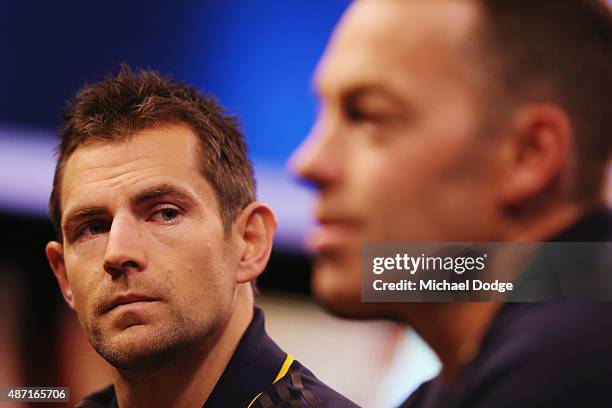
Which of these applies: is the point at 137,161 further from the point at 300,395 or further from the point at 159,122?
the point at 300,395

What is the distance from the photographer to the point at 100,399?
193 cm

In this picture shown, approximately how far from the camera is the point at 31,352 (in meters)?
2.19

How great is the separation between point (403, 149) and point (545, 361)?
1.00ft

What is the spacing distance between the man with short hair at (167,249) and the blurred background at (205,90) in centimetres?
23

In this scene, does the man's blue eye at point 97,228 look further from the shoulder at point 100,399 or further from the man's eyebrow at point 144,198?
the shoulder at point 100,399

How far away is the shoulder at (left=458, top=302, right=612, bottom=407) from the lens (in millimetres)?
860

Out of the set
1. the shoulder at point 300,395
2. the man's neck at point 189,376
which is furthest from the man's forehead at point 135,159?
the shoulder at point 300,395

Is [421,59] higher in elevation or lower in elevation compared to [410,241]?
higher

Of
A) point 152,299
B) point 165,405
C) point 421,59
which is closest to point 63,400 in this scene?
point 165,405

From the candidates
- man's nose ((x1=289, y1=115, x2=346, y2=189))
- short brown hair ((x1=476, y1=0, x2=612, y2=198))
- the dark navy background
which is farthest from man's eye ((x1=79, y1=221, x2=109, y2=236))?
short brown hair ((x1=476, y1=0, x2=612, y2=198))

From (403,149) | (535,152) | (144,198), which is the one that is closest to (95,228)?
(144,198)

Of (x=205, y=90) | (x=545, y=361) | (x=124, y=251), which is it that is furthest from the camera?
(x=205, y=90)

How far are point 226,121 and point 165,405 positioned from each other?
0.64 m

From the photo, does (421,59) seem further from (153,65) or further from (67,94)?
(67,94)
